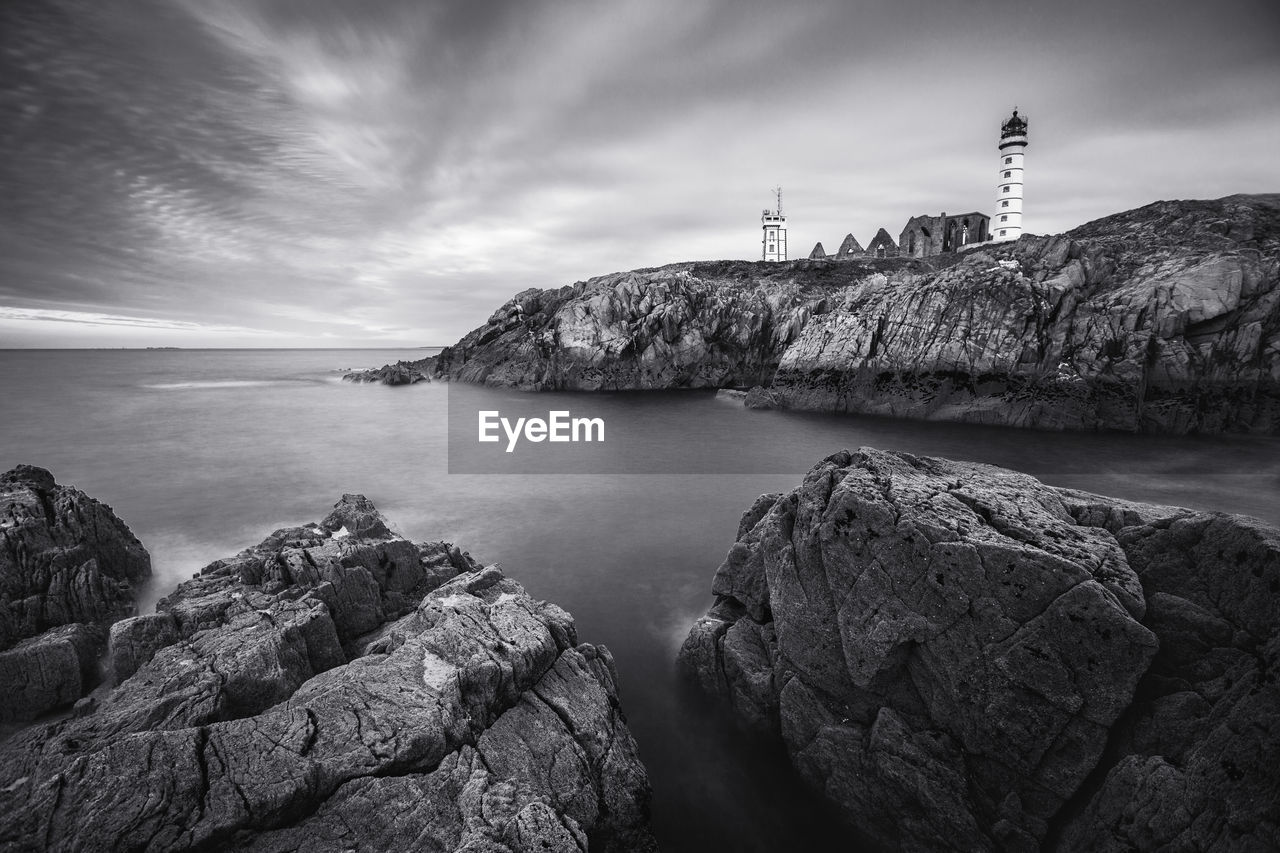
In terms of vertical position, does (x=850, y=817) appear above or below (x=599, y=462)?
below

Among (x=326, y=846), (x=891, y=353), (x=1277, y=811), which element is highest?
(x=891, y=353)

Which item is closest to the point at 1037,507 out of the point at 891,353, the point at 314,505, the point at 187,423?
the point at 314,505

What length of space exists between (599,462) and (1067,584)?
81.8ft

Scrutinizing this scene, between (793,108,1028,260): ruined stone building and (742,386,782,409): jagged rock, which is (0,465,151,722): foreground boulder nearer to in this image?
(742,386,782,409): jagged rock

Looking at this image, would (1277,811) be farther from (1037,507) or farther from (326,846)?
(326,846)

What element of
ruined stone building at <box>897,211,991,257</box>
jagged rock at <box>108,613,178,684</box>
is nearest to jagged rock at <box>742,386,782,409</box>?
jagged rock at <box>108,613,178,684</box>

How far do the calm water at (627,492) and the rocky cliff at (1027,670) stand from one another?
5.71ft

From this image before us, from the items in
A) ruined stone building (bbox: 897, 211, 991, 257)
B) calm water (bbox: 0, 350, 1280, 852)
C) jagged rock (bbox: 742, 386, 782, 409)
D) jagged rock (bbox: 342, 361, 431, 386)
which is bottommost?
calm water (bbox: 0, 350, 1280, 852)

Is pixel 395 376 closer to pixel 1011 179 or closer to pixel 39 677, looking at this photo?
pixel 39 677

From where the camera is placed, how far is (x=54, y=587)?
32.4ft

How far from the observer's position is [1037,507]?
862 centimetres

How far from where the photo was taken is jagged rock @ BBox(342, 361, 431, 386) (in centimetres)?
7388

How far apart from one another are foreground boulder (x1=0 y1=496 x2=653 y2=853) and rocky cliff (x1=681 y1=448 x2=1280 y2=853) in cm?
354

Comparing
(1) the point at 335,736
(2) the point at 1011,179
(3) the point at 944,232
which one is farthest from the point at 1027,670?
(3) the point at 944,232
